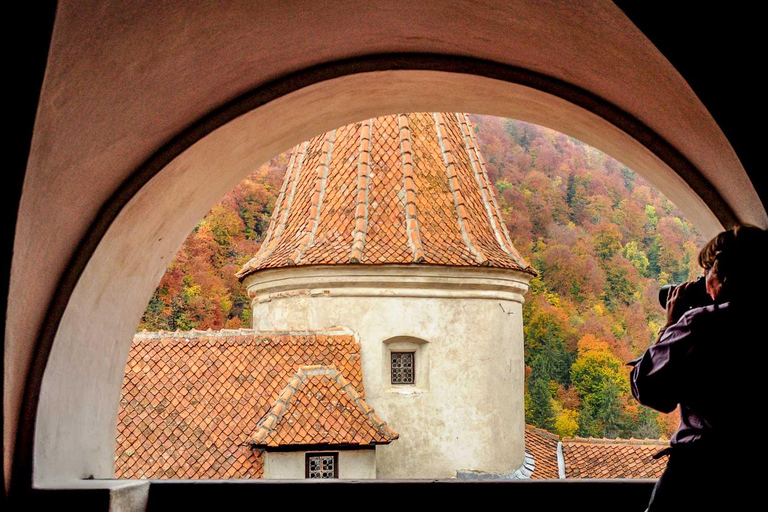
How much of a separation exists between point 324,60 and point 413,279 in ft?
40.7

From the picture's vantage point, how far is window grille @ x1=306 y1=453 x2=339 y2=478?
13.8 meters

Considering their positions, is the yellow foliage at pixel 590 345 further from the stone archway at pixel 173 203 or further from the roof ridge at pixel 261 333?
the stone archway at pixel 173 203

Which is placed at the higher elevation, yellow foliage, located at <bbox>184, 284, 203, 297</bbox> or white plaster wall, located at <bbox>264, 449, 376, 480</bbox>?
yellow foliage, located at <bbox>184, 284, 203, 297</bbox>

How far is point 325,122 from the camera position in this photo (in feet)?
13.4

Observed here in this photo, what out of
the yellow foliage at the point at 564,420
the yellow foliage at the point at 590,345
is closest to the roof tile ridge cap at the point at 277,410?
the yellow foliage at the point at 564,420

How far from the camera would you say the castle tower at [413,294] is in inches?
604

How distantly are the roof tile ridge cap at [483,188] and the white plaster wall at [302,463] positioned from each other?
5017mm

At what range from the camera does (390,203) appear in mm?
16531

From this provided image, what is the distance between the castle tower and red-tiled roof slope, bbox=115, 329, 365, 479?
73 centimetres

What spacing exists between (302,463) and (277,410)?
3.17 feet

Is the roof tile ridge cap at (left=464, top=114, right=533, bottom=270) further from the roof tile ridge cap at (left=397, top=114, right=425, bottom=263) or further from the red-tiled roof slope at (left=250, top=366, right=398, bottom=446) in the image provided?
the red-tiled roof slope at (left=250, top=366, right=398, bottom=446)

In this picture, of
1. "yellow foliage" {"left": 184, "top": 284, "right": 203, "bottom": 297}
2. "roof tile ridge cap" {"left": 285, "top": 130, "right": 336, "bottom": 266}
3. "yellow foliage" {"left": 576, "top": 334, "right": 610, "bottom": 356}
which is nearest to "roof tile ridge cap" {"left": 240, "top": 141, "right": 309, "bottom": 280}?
"roof tile ridge cap" {"left": 285, "top": 130, "right": 336, "bottom": 266}

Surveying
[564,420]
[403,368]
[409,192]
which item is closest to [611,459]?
[403,368]

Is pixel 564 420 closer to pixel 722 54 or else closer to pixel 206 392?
pixel 206 392
